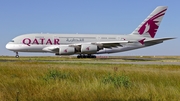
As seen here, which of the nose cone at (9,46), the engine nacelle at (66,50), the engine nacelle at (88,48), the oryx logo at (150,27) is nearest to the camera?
the engine nacelle at (66,50)

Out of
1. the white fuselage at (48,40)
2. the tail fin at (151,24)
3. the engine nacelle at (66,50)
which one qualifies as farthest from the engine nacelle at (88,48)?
the tail fin at (151,24)

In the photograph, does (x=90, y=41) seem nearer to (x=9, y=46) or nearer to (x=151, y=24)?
(x=151, y=24)

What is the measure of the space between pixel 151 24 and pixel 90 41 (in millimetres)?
12058

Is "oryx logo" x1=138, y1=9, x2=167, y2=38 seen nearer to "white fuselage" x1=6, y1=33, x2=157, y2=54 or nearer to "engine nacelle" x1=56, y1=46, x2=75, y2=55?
"white fuselage" x1=6, y1=33, x2=157, y2=54

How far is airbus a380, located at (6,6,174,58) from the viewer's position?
50.6 meters

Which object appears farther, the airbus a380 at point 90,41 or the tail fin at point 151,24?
the tail fin at point 151,24

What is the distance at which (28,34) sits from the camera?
51625 millimetres

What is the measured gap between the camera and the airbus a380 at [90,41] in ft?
166

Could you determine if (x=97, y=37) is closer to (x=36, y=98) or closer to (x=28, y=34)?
(x=28, y=34)

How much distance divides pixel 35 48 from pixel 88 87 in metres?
41.5

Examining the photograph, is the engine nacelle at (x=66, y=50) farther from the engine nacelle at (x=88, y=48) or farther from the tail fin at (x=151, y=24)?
the tail fin at (x=151, y=24)

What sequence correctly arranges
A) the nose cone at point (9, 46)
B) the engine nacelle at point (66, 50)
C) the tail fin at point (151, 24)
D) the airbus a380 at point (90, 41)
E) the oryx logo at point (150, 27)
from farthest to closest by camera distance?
the tail fin at point (151, 24) < the oryx logo at point (150, 27) < the nose cone at point (9, 46) < the airbus a380 at point (90, 41) < the engine nacelle at point (66, 50)

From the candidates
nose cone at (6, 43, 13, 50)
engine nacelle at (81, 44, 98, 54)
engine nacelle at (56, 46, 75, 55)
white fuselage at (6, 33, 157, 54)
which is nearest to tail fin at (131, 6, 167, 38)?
white fuselage at (6, 33, 157, 54)

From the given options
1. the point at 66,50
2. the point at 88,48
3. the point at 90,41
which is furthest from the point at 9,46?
the point at 90,41
